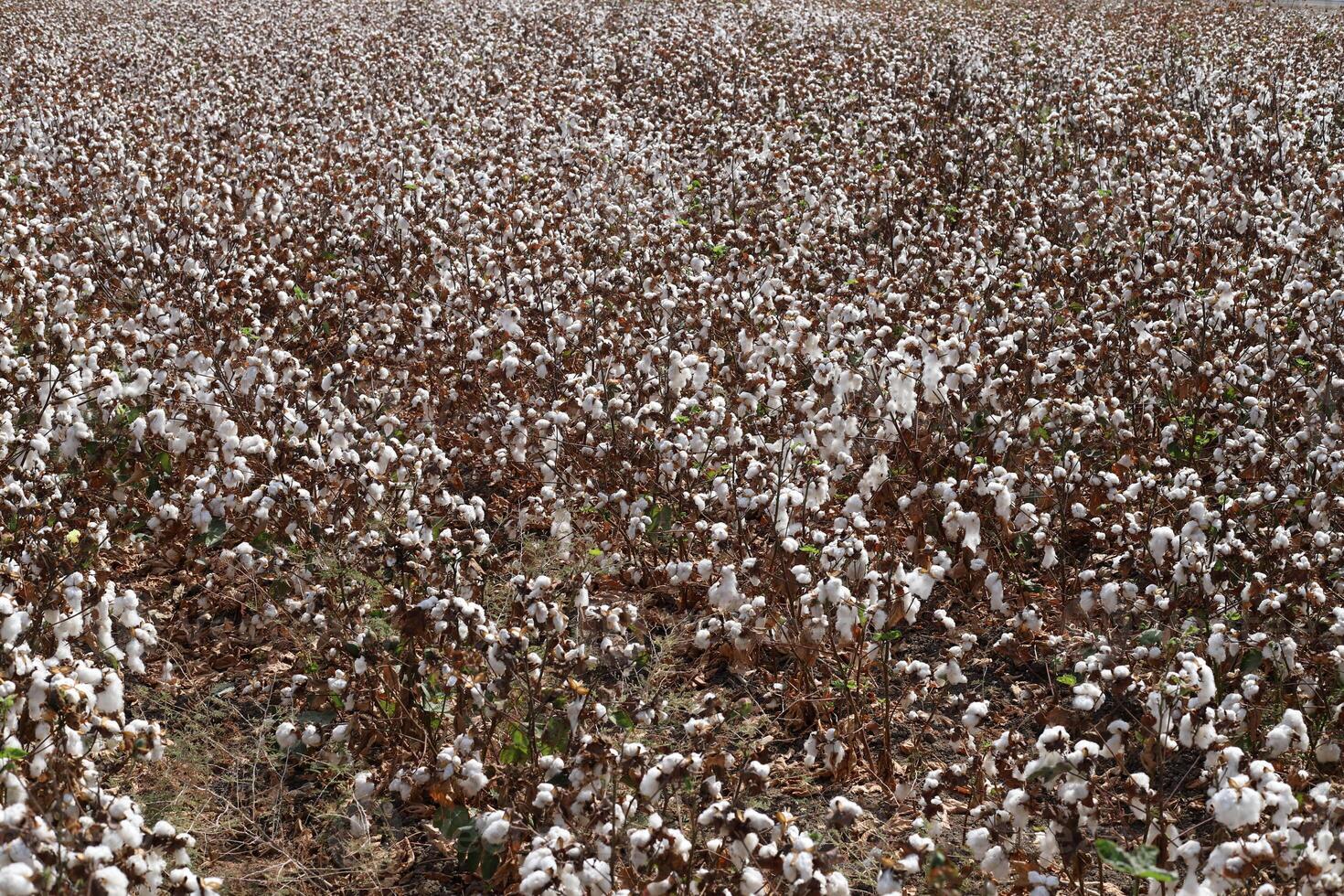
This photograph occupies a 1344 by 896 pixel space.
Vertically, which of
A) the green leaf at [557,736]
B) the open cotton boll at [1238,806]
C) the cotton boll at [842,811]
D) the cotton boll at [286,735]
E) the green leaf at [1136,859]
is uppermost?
the green leaf at [557,736]

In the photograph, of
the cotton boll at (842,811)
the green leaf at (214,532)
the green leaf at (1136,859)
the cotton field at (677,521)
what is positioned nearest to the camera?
the green leaf at (1136,859)

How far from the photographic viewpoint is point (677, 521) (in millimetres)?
5672

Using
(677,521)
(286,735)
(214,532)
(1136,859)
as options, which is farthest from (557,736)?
(214,532)

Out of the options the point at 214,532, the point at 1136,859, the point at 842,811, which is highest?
the point at 214,532

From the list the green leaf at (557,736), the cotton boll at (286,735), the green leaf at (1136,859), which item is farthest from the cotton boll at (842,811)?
the cotton boll at (286,735)

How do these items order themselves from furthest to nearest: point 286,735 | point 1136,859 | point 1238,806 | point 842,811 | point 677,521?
point 677,521 < point 286,735 < point 842,811 < point 1238,806 < point 1136,859

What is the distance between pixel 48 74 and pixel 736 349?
11.7m

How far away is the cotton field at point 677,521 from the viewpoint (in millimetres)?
3555

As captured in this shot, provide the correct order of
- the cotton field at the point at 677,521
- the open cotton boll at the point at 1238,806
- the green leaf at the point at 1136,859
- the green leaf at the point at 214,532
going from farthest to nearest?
the green leaf at the point at 214,532 < the cotton field at the point at 677,521 < the open cotton boll at the point at 1238,806 < the green leaf at the point at 1136,859

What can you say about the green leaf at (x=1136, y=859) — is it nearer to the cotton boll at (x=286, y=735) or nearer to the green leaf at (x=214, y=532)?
the cotton boll at (x=286, y=735)

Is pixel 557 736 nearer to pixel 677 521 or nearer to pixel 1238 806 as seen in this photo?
pixel 677 521

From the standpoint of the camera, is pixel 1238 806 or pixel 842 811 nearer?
pixel 1238 806

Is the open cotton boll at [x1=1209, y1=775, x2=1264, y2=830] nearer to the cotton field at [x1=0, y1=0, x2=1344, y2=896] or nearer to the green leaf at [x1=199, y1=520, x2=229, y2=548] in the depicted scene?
the cotton field at [x1=0, y1=0, x2=1344, y2=896]

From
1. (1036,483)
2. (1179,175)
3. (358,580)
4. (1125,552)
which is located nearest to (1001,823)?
(1125,552)
